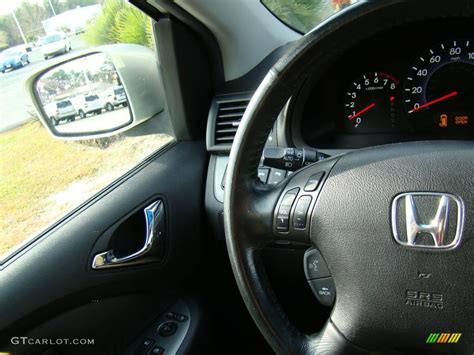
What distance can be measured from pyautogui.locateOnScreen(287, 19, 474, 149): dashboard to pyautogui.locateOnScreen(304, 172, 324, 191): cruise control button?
2.00 ft

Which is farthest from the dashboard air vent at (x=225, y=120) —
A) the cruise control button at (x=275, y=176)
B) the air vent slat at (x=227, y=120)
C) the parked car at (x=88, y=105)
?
the parked car at (x=88, y=105)

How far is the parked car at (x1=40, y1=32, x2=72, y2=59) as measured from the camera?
160 centimetres

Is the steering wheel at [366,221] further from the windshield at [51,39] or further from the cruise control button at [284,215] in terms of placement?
the windshield at [51,39]

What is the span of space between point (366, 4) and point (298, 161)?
1.69ft

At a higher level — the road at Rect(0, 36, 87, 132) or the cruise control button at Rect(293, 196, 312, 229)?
the road at Rect(0, 36, 87, 132)

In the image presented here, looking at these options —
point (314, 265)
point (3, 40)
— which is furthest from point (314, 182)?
point (3, 40)

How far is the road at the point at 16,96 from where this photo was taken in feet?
4.85

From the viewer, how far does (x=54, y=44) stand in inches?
64.4

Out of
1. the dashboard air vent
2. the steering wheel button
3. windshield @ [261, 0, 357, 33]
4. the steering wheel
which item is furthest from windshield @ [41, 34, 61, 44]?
the steering wheel button

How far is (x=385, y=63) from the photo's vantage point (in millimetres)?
1656

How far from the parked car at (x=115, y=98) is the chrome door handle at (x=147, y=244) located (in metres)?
0.46

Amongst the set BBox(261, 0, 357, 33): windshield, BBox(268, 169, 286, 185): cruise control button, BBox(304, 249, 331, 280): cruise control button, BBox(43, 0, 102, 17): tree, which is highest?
BBox(43, 0, 102, 17): tree

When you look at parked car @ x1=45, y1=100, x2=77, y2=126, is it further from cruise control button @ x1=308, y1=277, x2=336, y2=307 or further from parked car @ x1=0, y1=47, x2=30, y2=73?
cruise control button @ x1=308, y1=277, x2=336, y2=307

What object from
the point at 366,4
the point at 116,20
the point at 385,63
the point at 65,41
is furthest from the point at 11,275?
the point at 385,63
